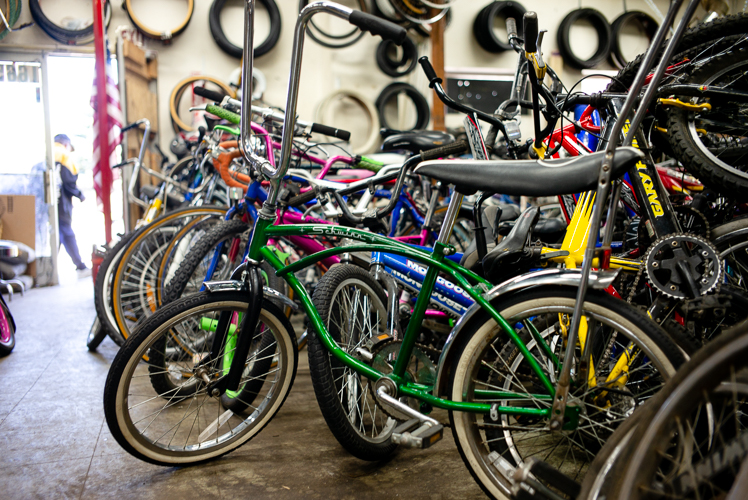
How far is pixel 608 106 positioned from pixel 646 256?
48 centimetres

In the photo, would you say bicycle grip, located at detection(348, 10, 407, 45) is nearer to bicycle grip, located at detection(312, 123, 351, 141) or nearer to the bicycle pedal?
bicycle grip, located at detection(312, 123, 351, 141)

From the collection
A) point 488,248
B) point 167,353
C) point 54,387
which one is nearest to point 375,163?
point 488,248

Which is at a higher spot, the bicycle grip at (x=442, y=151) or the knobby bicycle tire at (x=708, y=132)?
the knobby bicycle tire at (x=708, y=132)

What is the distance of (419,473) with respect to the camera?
4.59 ft

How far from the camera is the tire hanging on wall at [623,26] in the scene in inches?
210

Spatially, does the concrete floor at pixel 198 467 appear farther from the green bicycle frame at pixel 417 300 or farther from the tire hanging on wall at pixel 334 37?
the tire hanging on wall at pixel 334 37

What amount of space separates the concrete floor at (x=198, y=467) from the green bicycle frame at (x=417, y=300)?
0.33 meters

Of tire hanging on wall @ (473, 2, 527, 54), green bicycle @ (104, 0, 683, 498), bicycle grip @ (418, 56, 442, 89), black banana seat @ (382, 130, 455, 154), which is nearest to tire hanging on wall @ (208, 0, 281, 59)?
tire hanging on wall @ (473, 2, 527, 54)

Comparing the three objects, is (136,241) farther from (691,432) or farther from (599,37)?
(599,37)

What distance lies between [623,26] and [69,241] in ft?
22.9

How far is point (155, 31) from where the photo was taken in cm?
472

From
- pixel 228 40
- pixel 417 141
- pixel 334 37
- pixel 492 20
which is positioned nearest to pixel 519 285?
pixel 417 141

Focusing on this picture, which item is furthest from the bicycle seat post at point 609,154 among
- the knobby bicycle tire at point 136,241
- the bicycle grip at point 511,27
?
the knobby bicycle tire at point 136,241

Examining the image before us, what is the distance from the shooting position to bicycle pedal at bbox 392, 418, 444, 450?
1136 millimetres
